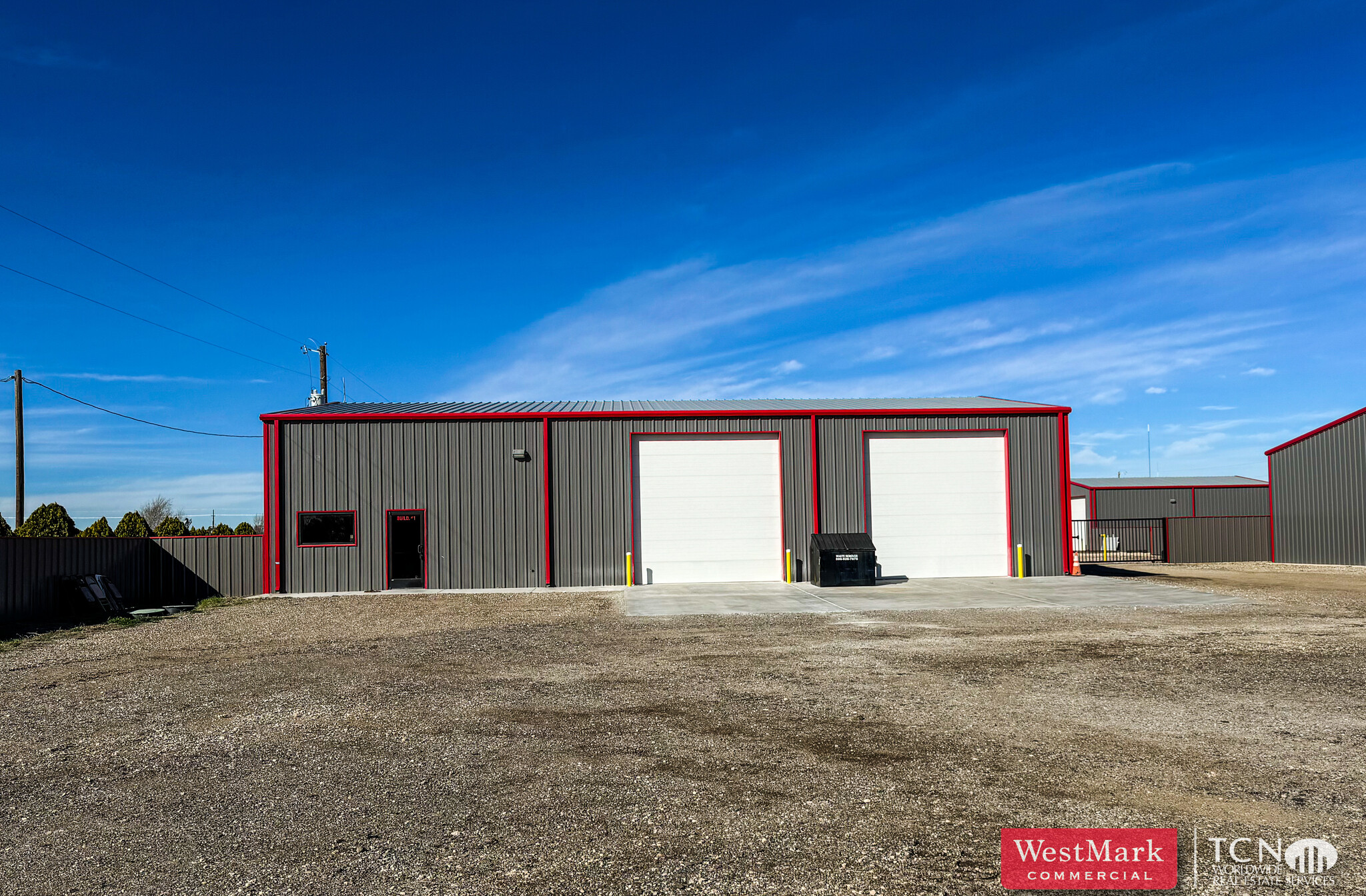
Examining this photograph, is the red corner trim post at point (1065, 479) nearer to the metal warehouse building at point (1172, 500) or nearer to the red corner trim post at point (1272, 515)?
the red corner trim post at point (1272, 515)

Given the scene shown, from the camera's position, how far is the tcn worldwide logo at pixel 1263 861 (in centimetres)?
407

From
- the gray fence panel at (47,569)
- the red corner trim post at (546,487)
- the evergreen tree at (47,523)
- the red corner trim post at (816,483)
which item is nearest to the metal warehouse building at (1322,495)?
the red corner trim post at (816,483)

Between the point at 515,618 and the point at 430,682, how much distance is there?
6.26m

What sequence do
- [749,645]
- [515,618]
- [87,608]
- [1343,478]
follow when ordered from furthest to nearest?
1. [1343,478]
2. [87,608]
3. [515,618]
4. [749,645]

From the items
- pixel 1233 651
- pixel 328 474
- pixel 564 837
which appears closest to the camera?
pixel 564 837

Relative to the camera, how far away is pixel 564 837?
4.68m

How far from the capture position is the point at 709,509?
74.9ft

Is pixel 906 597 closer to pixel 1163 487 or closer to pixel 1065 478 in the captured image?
pixel 1065 478

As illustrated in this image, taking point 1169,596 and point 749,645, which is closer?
point 749,645

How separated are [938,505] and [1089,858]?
19.6m

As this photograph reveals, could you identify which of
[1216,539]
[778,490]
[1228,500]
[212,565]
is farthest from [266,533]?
[1228,500]

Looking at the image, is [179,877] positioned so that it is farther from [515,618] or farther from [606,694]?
[515,618]

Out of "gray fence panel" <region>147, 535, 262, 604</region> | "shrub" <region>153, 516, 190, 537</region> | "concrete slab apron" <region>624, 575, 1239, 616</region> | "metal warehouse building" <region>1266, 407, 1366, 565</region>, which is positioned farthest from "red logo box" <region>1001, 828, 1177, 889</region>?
"metal warehouse building" <region>1266, 407, 1366, 565</region>

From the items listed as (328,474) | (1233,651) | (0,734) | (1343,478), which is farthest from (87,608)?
(1343,478)
